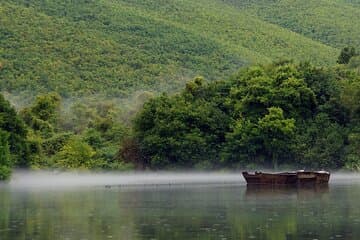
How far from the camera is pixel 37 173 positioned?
270 feet

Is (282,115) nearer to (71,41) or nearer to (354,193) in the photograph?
(354,193)

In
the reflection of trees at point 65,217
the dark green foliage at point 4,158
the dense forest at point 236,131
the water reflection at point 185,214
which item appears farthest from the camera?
the dense forest at point 236,131

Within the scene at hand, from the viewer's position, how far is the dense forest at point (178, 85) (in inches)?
3221

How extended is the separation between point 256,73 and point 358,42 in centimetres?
5970

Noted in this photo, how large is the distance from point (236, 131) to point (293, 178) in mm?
14889

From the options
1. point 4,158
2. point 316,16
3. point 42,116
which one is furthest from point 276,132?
point 316,16

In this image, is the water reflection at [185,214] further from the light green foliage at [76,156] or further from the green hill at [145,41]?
the green hill at [145,41]

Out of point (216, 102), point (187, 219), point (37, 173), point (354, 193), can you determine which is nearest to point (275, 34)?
point (216, 102)

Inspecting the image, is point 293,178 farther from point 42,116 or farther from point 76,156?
point 42,116

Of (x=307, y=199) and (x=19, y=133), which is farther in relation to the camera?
(x=19, y=133)

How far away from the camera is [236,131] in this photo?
82125mm

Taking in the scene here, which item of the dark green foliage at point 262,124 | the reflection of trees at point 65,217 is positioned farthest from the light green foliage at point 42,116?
the reflection of trees at point 65,217

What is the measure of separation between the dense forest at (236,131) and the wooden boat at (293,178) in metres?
12.4

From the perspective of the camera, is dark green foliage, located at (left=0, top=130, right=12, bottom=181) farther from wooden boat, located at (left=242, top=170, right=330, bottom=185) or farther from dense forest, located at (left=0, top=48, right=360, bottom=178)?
wooden boat, located at (left=242, top=170, right=330, bottom=185)
